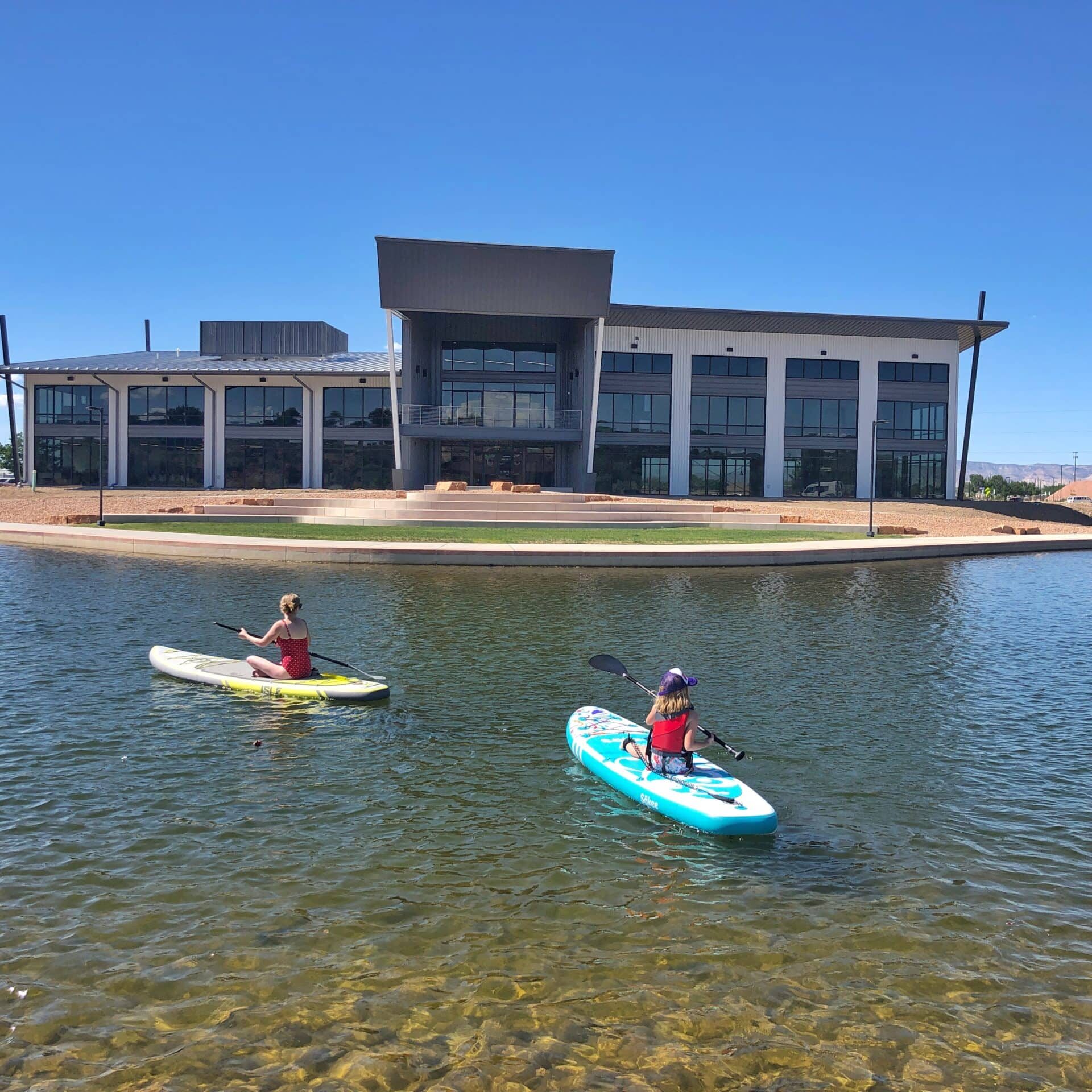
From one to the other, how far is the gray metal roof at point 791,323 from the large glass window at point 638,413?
368 centimetres

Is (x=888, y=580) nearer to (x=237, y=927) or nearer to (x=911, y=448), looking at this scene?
(x=237, y=927)

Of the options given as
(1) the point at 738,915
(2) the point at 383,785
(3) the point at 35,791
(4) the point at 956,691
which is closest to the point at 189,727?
(3) the point at 35,791

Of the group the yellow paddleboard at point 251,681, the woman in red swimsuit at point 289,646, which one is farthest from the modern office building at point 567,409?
the woman in red swimsuit at point 289,646

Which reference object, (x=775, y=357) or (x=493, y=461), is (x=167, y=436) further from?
(x=775, y=357)

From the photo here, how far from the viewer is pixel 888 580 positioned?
82.6 ft

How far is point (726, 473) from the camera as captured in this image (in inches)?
2072

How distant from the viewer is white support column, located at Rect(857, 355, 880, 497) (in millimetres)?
52938

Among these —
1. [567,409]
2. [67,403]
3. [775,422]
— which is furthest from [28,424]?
[775,422]

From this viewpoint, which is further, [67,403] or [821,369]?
[67,403]

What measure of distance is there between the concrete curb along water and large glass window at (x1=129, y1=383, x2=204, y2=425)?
23.2m

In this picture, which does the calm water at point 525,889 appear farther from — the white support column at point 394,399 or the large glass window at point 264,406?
the large glass window at point 264,406

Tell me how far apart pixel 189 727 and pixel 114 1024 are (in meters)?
5.83

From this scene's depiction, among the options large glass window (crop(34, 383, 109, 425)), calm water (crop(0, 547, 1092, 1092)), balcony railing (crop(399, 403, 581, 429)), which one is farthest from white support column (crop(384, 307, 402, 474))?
calm water (crop(0, 547, 1092, 1092))

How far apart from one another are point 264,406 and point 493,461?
1332 centimetres
